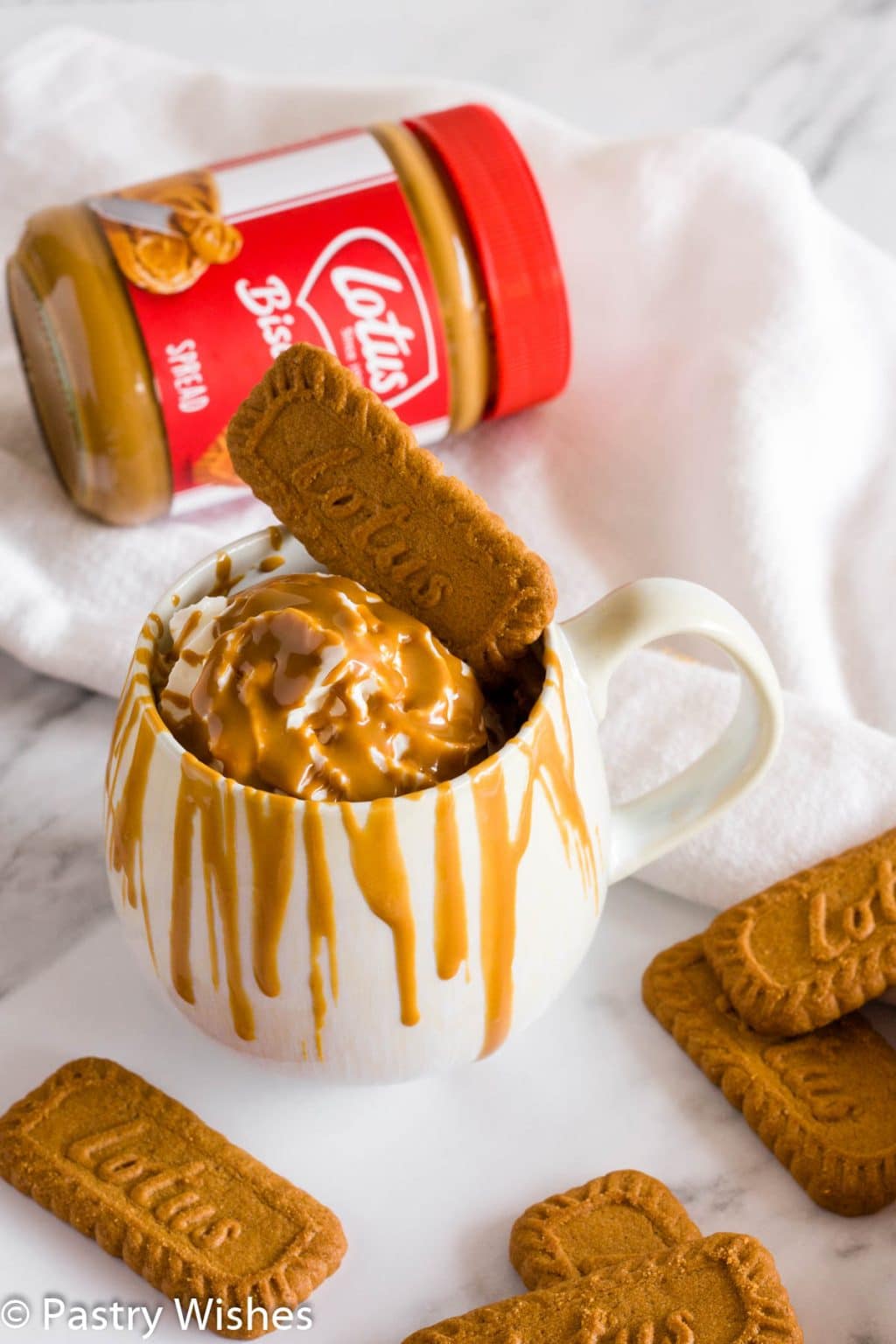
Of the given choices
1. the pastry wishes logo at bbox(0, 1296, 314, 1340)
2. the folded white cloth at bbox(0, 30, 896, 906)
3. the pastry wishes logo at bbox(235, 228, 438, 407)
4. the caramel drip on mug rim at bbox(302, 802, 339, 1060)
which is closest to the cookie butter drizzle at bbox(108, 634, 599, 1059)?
the caramel drip on mug rim at bbox(302, 802, 339, 1060)

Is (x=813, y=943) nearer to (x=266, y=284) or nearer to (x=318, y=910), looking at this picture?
(x=318, y=910)

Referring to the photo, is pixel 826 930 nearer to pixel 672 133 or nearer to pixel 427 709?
pixel 427 709

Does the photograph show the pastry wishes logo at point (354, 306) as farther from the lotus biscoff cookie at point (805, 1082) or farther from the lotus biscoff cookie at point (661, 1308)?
the lotus biscoff cookie at point (661, 1308)

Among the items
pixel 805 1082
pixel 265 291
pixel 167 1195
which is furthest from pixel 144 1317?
pixel 265 291

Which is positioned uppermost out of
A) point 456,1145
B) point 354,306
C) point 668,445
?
point 354,306

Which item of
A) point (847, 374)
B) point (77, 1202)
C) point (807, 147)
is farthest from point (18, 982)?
point (807, 147)

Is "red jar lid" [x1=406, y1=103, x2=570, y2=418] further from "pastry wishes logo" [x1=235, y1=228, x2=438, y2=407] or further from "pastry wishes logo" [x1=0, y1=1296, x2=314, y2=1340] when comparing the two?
"pastry wishes logo" [x1=0, y1=1296, x2=314, y2=1340]
